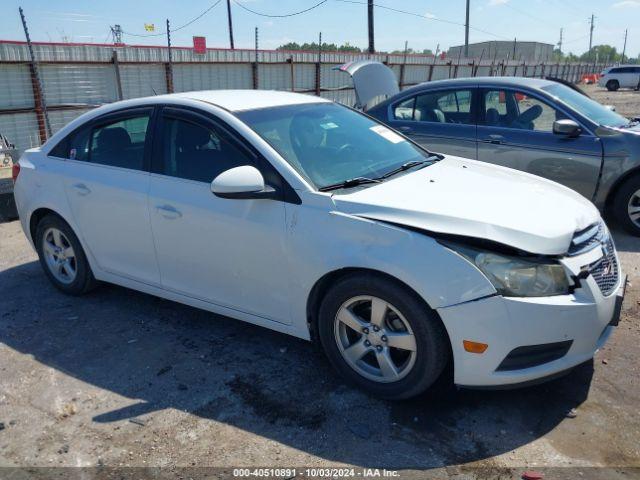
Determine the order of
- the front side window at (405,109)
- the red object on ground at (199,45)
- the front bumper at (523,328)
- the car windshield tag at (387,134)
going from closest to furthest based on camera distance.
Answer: the front bumper at (523,328) → the car windshield tag at (387,134) → the front side window at (405,109) → the red object on ground at (199,45)

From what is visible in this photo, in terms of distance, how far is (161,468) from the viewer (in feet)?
8.97

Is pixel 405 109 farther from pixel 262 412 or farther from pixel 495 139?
pixel 262 412

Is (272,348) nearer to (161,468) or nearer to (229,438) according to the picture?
(229,438)

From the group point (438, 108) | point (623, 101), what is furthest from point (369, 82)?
point (623, 101)

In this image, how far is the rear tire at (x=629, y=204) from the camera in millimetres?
6031

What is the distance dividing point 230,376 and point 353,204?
1.34 m

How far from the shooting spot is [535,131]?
6.36 metres

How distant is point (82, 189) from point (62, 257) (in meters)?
0.76

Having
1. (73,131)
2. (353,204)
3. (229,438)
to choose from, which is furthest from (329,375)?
(73,131)

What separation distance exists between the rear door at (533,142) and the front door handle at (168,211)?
4114 mm

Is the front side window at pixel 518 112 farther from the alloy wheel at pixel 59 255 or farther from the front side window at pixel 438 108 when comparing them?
the alloy wheel at pixel 59 255

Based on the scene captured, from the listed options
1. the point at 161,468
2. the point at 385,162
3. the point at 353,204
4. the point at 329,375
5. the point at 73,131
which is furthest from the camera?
the point at 73,131

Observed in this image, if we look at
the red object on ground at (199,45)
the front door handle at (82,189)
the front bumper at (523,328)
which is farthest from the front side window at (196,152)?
the red object on ground at (199,45)

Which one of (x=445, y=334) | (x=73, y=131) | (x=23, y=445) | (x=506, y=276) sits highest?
(x=73, y=131)
